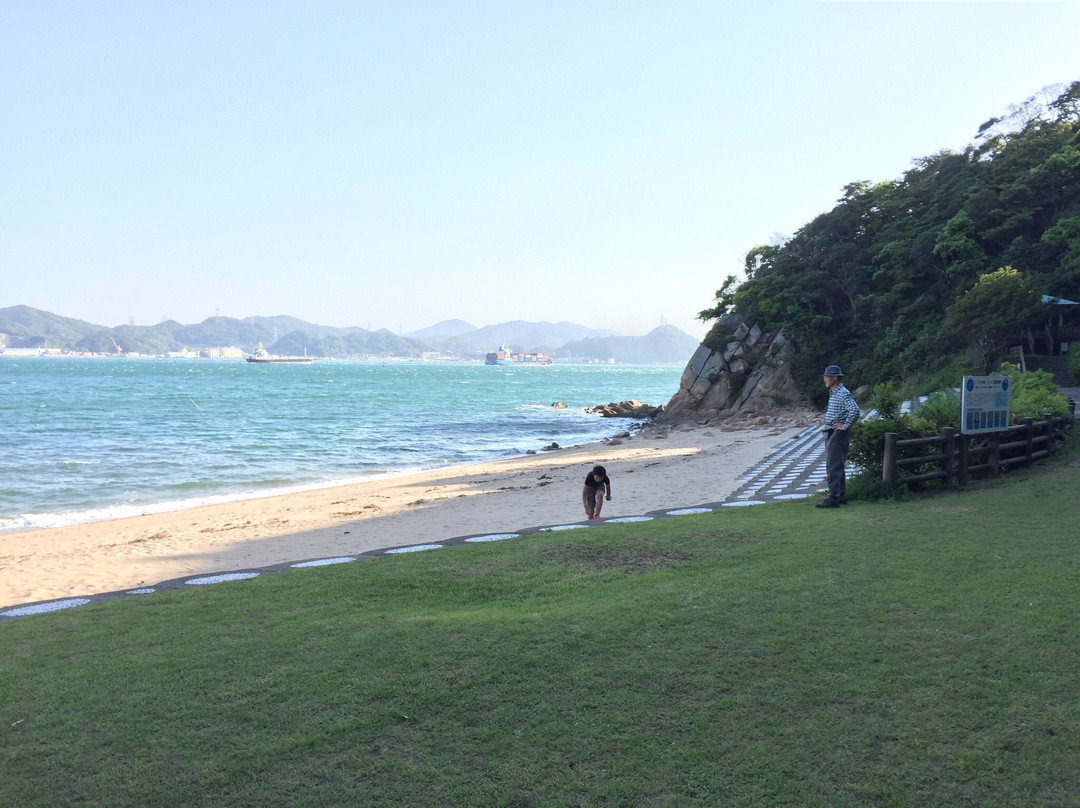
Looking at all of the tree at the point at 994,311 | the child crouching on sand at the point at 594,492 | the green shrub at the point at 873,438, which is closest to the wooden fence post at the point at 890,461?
the green shrub at the point at 873,438

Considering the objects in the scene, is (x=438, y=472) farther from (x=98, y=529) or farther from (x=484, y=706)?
(x=484, y=706)

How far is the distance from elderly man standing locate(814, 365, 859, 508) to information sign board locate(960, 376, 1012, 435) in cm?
177

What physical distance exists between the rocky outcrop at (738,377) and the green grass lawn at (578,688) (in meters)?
35.7

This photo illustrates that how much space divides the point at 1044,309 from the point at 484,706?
3265 cm

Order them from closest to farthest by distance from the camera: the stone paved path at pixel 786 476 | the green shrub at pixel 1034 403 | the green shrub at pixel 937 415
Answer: the green shrub at pixel 937 415 → the green shrub at pixel 1034 403 → the stone paved path at pixel 786 476

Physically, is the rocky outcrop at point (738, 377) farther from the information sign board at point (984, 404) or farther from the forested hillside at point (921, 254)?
the information sign board at point (984, 404)

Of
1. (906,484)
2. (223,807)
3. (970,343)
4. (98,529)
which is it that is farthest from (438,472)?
(970,343)

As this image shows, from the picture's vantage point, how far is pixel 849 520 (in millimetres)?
8602

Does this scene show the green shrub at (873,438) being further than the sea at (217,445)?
No

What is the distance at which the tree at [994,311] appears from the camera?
94.4ft

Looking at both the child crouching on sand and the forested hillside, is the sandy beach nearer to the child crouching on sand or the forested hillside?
the child crouching on sand

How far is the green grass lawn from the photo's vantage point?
373cm

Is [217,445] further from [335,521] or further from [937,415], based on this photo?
[937,415]

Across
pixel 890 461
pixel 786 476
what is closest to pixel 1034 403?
pixel 786 476
